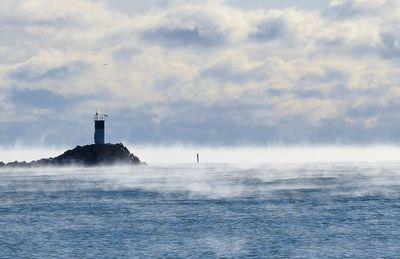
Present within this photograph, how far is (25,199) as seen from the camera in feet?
358

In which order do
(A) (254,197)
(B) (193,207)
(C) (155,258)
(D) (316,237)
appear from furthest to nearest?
(A) (254,197)
(B) (193,207)
(D) (316,237)
(C) (155,258)

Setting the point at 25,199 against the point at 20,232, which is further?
the point at 25,199

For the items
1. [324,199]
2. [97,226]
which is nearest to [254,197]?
[324,199]

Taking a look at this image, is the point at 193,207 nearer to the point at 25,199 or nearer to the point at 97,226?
the point at 97,226

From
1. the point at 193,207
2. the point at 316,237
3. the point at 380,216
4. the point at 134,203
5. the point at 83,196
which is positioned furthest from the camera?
the point at 83,196

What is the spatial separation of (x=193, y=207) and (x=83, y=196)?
93.5 ft

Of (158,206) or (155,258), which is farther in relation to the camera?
(158,206)

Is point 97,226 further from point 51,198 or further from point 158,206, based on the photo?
point 51,198

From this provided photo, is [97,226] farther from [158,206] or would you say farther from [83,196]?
[83,196]

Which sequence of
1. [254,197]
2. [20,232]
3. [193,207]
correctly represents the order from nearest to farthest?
1. [20,232]
2. [193,207]
3. [254,197]

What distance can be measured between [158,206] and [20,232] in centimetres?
2708

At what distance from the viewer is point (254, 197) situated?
106562mm

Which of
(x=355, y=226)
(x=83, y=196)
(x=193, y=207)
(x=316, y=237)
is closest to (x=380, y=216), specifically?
(x=355, y=226)

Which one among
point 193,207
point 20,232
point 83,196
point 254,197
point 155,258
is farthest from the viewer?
point 83,196
